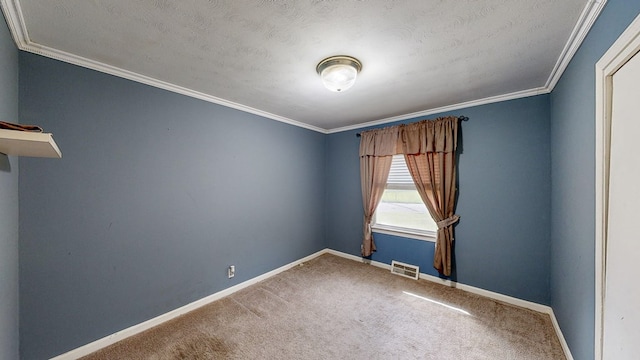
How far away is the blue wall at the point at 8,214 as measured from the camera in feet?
4.06

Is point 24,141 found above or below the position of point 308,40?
below

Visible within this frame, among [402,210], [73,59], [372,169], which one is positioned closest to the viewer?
[73,59]

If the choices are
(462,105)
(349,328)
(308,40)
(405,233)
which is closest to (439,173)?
(462,105)

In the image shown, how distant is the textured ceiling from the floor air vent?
2300mm

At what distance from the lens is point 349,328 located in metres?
2.08

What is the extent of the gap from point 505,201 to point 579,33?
167 centimetres

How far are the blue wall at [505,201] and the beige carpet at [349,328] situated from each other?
319mm

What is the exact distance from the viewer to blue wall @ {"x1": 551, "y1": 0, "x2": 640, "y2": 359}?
1.22m

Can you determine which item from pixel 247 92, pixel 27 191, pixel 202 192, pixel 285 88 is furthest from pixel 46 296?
pixel 285 88

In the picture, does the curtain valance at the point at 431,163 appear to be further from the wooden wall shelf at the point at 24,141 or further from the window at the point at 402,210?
the wooden wall shelf at the point at 24,141

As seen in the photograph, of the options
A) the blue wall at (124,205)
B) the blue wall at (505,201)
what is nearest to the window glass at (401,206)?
the blue wall at (505,201)

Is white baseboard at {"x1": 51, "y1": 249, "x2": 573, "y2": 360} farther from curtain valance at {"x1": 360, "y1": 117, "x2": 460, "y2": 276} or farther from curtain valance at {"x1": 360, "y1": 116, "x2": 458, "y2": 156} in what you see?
curtain valance at {"x1": 360, "y1": 116, "x2": 458, "y2": 156}

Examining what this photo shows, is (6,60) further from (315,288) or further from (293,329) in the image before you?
(315,288)

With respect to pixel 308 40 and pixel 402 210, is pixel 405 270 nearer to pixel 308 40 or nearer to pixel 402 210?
pixel 402 210
